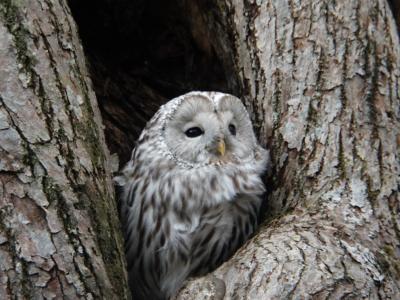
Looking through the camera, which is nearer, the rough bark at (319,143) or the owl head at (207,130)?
the rough bark at (319,143)

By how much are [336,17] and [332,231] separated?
109 centimetres

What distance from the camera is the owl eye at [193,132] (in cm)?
317

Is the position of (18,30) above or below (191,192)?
above

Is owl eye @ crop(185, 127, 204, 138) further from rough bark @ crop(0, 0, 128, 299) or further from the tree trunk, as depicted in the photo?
rough bark @ crop(0, 0, 128, 299)

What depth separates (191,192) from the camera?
121 inches

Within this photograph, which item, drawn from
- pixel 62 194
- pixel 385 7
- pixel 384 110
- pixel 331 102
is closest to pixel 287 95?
pixel 331 102

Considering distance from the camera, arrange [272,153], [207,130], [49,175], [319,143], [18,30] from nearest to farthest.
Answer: [49,175], [18,30], [319,143], [207,130], [272,153]


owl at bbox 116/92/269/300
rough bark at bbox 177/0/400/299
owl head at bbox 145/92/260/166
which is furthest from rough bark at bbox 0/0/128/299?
owl head at bbox 145/92/260/166

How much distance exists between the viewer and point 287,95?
126 inches

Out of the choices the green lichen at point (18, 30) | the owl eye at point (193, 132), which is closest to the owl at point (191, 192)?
the owl eye at point (193, 132)

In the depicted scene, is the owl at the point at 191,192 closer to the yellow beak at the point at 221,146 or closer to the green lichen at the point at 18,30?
the yellow beak at the point at 221,146

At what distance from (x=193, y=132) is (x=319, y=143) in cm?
54

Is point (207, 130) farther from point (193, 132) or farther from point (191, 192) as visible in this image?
point (191, 192)

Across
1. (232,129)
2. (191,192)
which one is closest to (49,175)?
(191,192)
